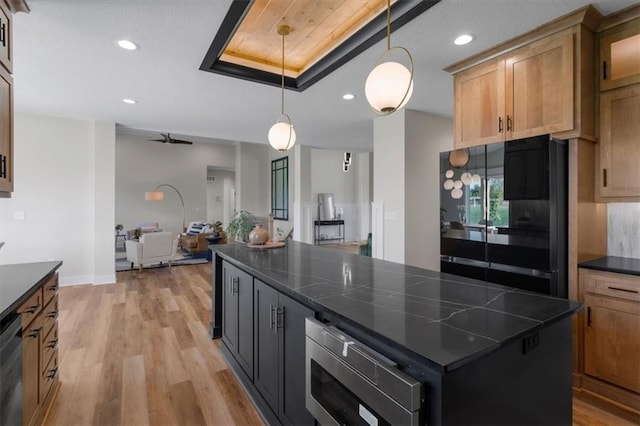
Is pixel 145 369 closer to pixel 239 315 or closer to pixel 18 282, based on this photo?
pixel 239 315

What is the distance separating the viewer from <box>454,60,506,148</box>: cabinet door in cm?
272

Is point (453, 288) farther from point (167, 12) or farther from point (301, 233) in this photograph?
point (301, 233)

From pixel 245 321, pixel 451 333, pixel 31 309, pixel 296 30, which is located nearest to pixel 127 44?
pixel 296 30

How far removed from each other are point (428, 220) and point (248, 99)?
2908mm

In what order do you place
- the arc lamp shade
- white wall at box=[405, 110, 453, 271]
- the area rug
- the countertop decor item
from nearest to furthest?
the countertop decor item
white wall at box=[405, 110, 453, 271]
the area rug
the arc lamp shade

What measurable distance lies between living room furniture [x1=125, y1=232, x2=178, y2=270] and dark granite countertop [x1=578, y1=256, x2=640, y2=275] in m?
6.41

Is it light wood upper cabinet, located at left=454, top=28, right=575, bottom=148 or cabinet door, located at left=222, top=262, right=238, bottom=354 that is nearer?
light wood upper cabinet, located at left=454, top=28, right=575, bottom=148

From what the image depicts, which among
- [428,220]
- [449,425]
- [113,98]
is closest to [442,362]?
[449,425]

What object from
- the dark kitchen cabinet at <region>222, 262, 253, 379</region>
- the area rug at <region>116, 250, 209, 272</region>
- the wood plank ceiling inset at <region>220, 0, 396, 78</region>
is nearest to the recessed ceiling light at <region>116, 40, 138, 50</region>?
the wood plank ceiling inset at <region>220, 0, 396, 78</region>

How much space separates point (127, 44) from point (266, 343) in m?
2.64

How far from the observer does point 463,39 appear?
2.54m

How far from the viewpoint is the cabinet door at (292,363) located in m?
1.62

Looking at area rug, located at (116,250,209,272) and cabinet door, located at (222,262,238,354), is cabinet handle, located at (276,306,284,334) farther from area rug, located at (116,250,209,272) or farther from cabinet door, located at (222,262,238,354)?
area rug, located at (116,250,209,272)

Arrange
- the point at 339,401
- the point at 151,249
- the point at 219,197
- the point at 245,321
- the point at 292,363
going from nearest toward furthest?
1. the point at 339,401
2. the point at 292,363
3. the point at 245,321
4. the point at 151,249
5. the point at 219,197
